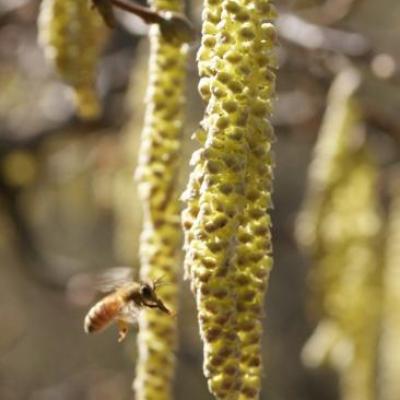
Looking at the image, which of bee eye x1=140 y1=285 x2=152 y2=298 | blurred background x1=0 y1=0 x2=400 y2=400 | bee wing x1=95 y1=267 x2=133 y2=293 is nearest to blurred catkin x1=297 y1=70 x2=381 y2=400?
blurred background x1=0 y1=0 x2=400 y2=400

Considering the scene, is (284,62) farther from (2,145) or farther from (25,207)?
(25,207)

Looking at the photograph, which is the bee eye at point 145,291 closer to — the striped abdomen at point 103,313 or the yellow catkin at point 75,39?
the striped abdomen at point 103,313

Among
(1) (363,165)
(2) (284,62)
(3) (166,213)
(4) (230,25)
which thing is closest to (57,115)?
(2) (284,62)

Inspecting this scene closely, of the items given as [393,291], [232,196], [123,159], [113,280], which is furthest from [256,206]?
[123,159]

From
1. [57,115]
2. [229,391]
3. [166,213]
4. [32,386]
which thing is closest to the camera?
[229,391]

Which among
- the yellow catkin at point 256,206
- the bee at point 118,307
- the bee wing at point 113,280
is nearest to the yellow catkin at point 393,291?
the bee wing at point 113,280

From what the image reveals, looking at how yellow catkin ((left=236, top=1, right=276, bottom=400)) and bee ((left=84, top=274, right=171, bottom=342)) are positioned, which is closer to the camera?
yellow catkin ((left=236, top=1, right=276, bottom=400))

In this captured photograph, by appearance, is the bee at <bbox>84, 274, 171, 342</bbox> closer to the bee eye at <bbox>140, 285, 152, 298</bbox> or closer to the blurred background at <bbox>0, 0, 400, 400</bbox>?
the bee eye at <bbox>140, 285, 152, 298</bbox>
